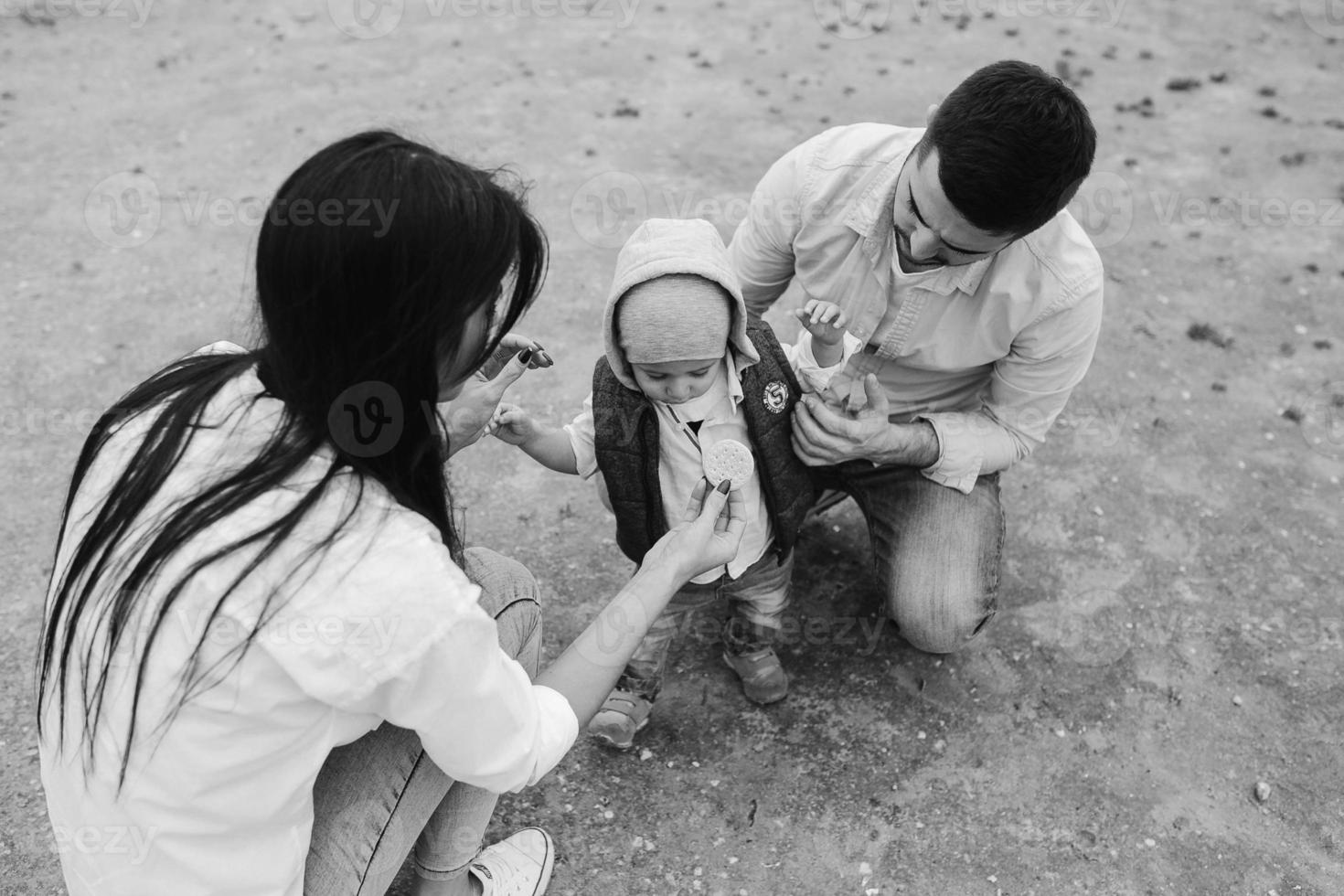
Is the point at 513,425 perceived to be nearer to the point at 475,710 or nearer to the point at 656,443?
the point at 656,443

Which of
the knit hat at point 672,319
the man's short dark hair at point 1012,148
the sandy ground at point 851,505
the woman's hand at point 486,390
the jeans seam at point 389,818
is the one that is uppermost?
the man's short dark hair at point 1012,148

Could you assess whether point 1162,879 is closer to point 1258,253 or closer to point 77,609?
point 77,609

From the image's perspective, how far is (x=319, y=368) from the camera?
5.04ft

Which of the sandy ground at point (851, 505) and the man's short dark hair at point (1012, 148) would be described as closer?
the man's short dark hair at point (1012, 148)

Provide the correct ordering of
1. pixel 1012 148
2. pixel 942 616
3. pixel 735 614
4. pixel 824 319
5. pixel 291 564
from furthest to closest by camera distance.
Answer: pixel 735 614
pixel 942 616
pixel 824 319
pixel 1012 148
pixel 291 564

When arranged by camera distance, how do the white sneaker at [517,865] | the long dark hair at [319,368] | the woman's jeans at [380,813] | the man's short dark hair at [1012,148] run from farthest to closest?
the white sneaker at [517,865] < the man's short dark hair at [1012,148] < the woman's jeans at [380,813] < the long dark hair at [319,368]

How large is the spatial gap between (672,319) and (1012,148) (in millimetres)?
757

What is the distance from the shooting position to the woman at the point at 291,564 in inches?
57.7

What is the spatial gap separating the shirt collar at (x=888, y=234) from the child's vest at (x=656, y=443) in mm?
351

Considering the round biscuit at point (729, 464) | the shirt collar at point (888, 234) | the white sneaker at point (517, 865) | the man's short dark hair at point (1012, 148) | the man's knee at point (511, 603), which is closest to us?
the man's short dark hair at point (1012, 148)

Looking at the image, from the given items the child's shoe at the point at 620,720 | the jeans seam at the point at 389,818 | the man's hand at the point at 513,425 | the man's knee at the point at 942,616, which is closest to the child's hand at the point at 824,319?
the man's hand at the point at 513,425

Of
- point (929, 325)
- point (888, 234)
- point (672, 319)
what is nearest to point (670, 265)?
point (672, 319)

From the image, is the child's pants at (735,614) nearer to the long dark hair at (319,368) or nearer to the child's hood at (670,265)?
the child's hood at (670,265)

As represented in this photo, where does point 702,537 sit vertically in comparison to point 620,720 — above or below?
above
